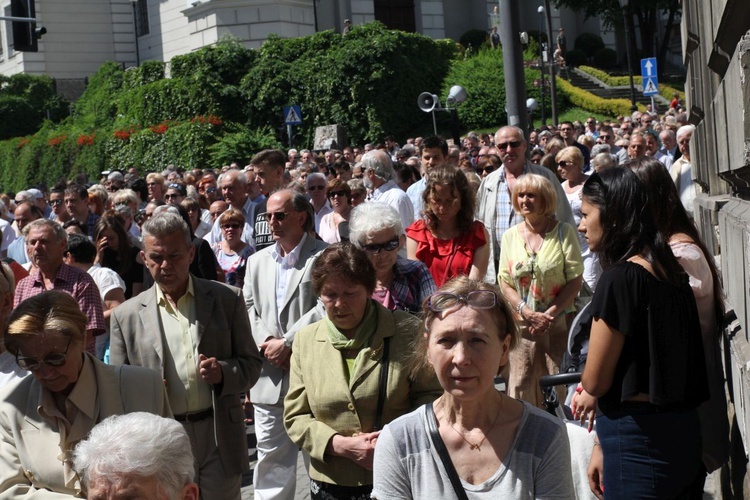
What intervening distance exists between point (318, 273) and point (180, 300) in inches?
42.2

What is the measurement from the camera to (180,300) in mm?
5891

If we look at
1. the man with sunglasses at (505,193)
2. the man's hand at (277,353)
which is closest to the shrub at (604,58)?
the man with sunglasses at (505,193)

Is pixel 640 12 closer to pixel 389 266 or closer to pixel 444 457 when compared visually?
pixel 389 266

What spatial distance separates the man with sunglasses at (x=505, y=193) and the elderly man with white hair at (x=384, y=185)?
1.28m

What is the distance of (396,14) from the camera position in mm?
54375

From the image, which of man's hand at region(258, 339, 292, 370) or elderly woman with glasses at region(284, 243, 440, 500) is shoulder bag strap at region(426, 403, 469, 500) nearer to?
elderly woman with glasses at region(284, 243, 440, 500)

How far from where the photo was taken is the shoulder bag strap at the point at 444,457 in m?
3.46

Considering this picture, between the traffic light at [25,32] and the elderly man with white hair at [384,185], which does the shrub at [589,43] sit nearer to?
the traffic light at [25,32]

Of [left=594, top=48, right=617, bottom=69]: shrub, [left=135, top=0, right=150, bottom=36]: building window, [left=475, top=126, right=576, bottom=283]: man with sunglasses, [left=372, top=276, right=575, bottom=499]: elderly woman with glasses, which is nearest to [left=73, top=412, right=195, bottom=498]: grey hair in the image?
[left=372, top=276, right=575, bottom=499]: elderly woman with glasses

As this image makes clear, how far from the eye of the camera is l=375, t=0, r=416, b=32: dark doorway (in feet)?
177

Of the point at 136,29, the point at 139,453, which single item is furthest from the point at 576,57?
the point at 139,453

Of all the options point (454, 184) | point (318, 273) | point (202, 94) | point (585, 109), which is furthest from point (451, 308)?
point (585, 109)

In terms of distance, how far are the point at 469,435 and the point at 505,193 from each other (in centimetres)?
A: 544

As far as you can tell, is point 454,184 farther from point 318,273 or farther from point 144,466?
point 144,466
